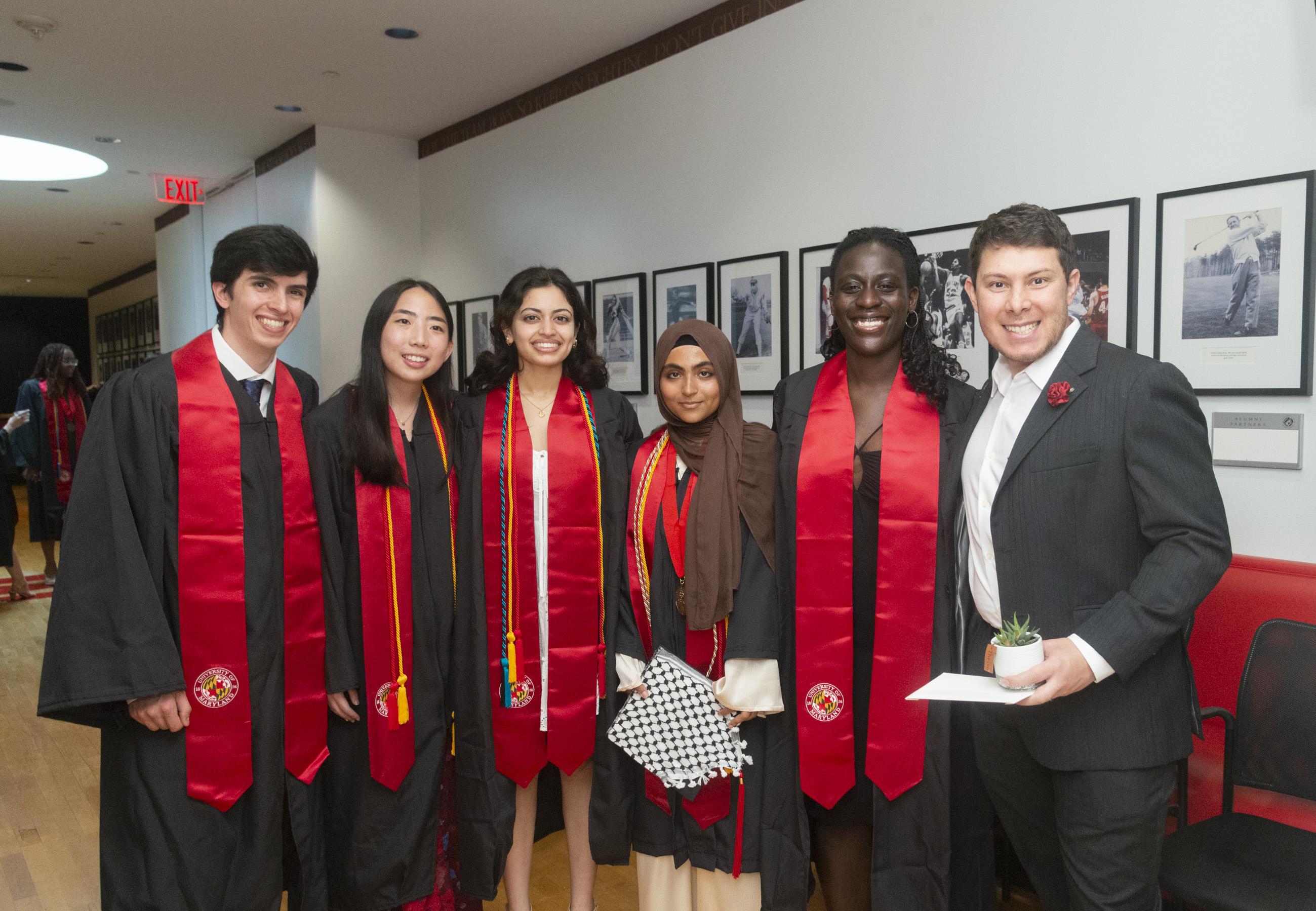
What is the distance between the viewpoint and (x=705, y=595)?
2.09 meters

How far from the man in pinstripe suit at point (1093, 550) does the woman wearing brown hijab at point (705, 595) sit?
23.5 inches

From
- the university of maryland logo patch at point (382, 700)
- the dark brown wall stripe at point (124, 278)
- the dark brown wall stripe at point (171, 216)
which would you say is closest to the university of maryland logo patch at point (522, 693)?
the university of maryland logo patch at point (382, 700)

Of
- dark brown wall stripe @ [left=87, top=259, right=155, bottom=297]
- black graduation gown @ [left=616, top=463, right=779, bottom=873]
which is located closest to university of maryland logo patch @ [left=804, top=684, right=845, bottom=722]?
black graduation gown @ [left=616, top=463, right=779, bottom=873]

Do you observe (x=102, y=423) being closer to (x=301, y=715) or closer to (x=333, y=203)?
(x=301, y=715)

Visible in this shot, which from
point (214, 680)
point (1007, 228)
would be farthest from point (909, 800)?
point (214, 680)

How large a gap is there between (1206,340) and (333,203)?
539 cm

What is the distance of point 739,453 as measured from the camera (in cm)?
220

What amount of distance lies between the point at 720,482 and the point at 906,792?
2.75ft

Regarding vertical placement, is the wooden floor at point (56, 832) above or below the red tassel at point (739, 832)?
below

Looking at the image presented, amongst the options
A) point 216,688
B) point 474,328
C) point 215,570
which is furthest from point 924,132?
point 474,328

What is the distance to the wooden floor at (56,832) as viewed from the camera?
287 centimetres

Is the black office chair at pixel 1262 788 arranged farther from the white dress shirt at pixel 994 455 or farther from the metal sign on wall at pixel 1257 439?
the white dress shirt at pixel 994 455

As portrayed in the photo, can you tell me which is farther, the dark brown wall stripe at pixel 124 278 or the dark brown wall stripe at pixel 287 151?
the dark brown wall stripe at pixel 124 278

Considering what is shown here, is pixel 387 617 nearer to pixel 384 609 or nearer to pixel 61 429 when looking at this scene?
pixel 384 609
